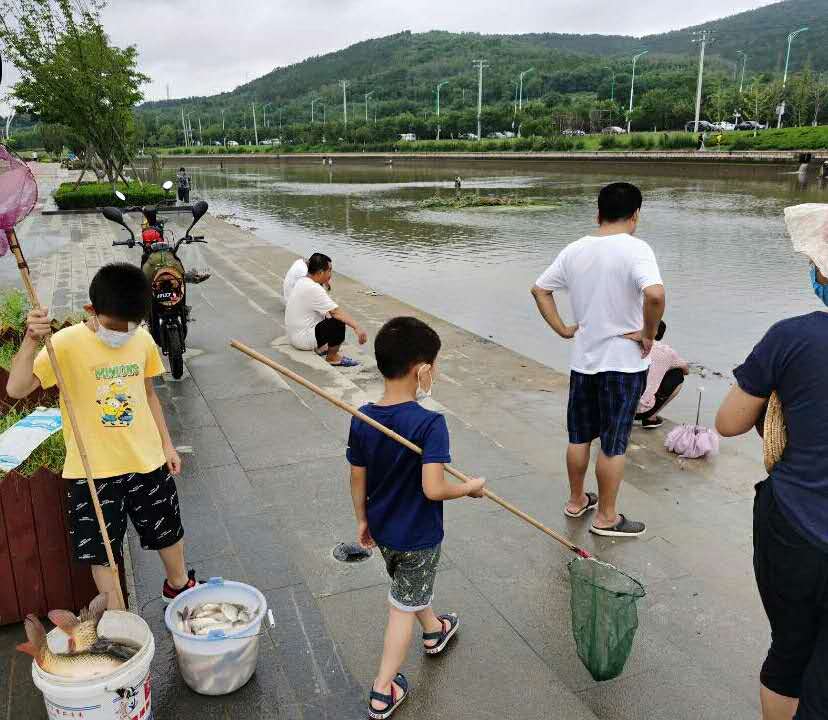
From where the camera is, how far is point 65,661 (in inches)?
81.4

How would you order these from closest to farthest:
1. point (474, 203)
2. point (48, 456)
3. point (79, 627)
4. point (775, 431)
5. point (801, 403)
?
point (801, 403) < point (775, 431) < point (79, 627) < point (48, 456) < point (474, 203)

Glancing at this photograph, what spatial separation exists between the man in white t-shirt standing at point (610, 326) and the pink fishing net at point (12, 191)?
2.46 meters

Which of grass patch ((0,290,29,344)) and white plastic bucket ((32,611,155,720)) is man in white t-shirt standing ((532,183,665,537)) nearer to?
white plastic bucket ((32,611,155,720))

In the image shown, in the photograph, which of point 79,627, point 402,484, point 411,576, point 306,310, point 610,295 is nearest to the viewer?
point 79,627

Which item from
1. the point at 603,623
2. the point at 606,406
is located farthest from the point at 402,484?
the point at 606,406

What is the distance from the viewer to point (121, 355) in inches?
103

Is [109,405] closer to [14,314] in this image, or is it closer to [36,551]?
[36,551]

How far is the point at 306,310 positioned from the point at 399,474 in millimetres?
4845

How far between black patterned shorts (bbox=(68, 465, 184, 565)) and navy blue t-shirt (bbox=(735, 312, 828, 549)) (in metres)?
2.16

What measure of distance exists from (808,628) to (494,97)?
14378cm

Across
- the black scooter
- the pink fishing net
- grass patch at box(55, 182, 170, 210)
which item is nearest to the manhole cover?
the pink fishing net

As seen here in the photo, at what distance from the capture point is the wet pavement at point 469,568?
2564 mm

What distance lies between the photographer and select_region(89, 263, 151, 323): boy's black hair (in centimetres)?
247

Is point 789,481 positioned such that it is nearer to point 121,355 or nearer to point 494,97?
point 121,355
